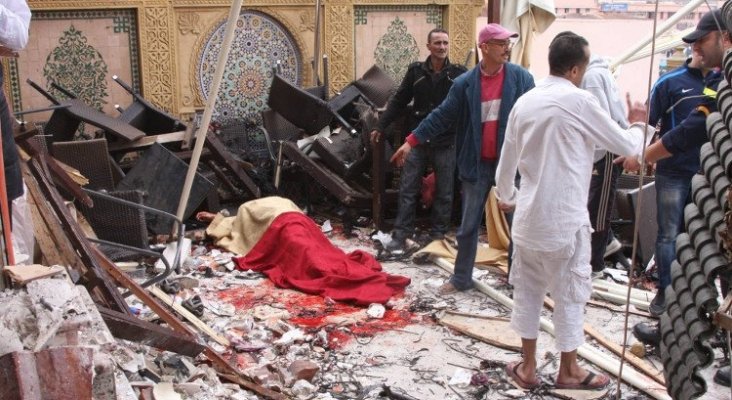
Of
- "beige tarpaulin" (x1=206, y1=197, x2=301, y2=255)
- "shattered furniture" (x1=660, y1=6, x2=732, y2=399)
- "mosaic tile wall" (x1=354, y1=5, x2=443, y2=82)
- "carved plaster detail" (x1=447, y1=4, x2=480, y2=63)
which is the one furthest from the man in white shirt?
"carved plaster detail" (x1=447, y1=4, x2=480, y2=63)

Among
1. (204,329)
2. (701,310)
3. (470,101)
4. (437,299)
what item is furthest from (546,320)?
(701,310)

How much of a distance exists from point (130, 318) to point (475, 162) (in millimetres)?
3215

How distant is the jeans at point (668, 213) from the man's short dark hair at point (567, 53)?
5.44 feet

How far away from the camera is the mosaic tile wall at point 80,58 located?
9391 millimetres

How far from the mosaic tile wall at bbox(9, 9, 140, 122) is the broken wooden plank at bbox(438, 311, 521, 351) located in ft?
17.3

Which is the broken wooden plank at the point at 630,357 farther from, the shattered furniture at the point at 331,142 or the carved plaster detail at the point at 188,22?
the carved plaster detail at the point at 188,22

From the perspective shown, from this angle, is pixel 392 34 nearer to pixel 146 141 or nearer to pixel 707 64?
pixel 146 141

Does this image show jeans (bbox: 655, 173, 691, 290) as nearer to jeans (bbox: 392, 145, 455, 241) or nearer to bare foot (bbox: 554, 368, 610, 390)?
bare foot (bbox: 554, 368, 610, 390)

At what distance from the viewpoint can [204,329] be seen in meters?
5.78

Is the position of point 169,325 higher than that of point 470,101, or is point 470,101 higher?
point 470,101

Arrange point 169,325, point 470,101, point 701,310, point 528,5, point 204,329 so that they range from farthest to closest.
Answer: point 528,5, point 470,101, point 204,329, point 169,325, point 701,310

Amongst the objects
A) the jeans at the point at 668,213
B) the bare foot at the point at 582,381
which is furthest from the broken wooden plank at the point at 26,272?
the jeans at the point at 668,213

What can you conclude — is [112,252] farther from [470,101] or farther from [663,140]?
[663,140]

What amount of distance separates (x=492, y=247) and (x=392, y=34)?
4359mm
